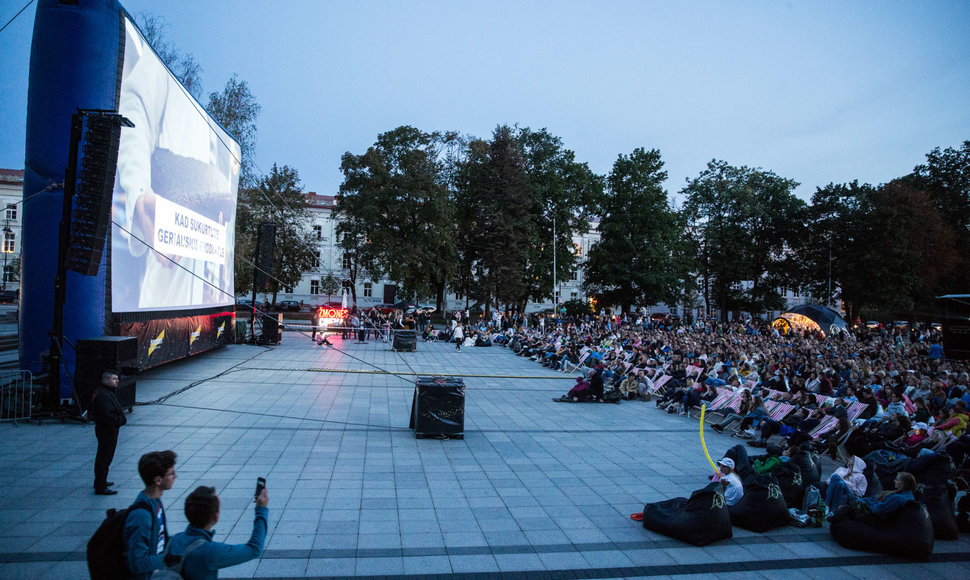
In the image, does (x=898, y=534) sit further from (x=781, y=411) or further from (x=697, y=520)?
(x=781, y=411)

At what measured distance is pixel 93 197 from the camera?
1010cm

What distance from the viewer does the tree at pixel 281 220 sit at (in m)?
37.0

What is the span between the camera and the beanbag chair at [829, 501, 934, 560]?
5.90 m

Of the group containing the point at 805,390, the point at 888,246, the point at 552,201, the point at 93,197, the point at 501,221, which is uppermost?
the point at 552,201

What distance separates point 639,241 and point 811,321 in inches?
560

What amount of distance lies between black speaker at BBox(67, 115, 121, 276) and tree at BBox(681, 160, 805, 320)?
4621cm

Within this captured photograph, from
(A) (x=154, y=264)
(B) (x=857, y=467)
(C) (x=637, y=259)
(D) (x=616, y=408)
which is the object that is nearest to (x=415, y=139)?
(C) (x=637, y=259)

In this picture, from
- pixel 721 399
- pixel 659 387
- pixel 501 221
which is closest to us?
pixel 721 399

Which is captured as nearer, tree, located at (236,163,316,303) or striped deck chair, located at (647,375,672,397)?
striped deck chair, located at (647,375,672,397)

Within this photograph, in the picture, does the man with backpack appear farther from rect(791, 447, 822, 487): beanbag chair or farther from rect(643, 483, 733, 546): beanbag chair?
rect(791, 447, 822, 487): beanbag chair

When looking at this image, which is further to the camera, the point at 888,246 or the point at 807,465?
the point at 888,246

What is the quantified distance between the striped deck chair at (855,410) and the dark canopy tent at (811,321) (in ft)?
78.6

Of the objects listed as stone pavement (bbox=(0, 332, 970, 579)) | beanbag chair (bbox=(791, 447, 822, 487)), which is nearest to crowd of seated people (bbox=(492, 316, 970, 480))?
beanbag chair (bbox=(791, 447, 822, 487))

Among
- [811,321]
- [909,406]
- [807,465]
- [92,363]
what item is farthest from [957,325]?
[92,363]
